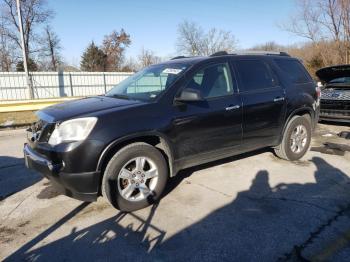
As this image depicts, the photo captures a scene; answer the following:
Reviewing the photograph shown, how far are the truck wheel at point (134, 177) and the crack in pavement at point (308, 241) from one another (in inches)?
67.4

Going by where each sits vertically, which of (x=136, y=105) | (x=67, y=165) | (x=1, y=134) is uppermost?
(x=136, y=105)

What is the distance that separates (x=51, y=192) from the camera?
4551 millimetres

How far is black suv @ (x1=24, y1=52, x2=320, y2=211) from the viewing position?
3576mm

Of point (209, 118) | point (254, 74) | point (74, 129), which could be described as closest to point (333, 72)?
point (254, 74)

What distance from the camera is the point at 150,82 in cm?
486

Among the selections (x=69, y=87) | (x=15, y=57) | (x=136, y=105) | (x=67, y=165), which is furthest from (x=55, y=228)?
(x=15, y=57)

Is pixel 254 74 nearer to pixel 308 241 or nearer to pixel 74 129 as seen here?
pixel 308 241

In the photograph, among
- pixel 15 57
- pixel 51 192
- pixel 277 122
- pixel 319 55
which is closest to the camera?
pixel 51 192

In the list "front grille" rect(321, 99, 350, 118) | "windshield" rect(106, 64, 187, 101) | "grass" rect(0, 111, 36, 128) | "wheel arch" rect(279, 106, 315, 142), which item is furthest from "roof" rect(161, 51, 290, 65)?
"grass" rect(0, 111, 36, 128)

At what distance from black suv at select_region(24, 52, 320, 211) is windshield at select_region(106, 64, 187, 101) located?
0.02m

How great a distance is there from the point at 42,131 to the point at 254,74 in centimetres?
321

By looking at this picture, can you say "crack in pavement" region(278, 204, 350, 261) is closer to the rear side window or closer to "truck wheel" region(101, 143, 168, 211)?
"truck wheel" region(101, 143, 168, 211)

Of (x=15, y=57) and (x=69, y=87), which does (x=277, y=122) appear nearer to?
(x=69, y=87)

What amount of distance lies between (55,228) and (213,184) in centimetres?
221
